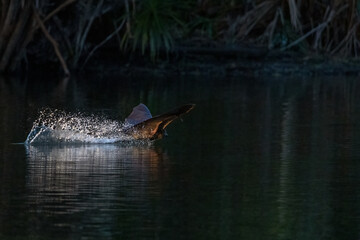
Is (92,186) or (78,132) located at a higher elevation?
(78,132)

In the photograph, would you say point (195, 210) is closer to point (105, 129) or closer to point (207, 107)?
point (105, 129)

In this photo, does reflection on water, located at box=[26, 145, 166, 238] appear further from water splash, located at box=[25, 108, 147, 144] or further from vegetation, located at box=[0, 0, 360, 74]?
vegetation, located at box=[0, 0, 360, 74]

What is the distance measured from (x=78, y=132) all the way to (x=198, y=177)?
3.17m

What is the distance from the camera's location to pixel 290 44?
85.8 feet

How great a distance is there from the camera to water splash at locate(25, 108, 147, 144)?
1283 centimetres

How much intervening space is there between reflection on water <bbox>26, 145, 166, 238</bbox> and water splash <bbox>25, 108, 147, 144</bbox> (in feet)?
1.27

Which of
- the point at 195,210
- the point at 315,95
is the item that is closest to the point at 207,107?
the point at 315,95

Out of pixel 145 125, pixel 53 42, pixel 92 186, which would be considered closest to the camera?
pixel 92 186

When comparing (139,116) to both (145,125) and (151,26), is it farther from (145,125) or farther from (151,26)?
(151,26)

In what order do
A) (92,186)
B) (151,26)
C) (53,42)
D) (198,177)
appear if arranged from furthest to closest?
1. (151,26)
2. (53,42)
3. (198,177)
4. (92,186)

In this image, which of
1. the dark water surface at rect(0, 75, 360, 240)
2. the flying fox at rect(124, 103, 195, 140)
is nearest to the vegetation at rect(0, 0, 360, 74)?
the dark water surface at rect(0, 75, 360, 240)

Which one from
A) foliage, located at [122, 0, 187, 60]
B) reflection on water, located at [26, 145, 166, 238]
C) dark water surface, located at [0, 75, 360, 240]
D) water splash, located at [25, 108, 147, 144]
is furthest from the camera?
foliage, located at [122, 0, 187, 60]

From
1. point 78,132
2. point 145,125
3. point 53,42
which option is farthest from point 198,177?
point 53,42

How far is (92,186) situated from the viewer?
385 inches
